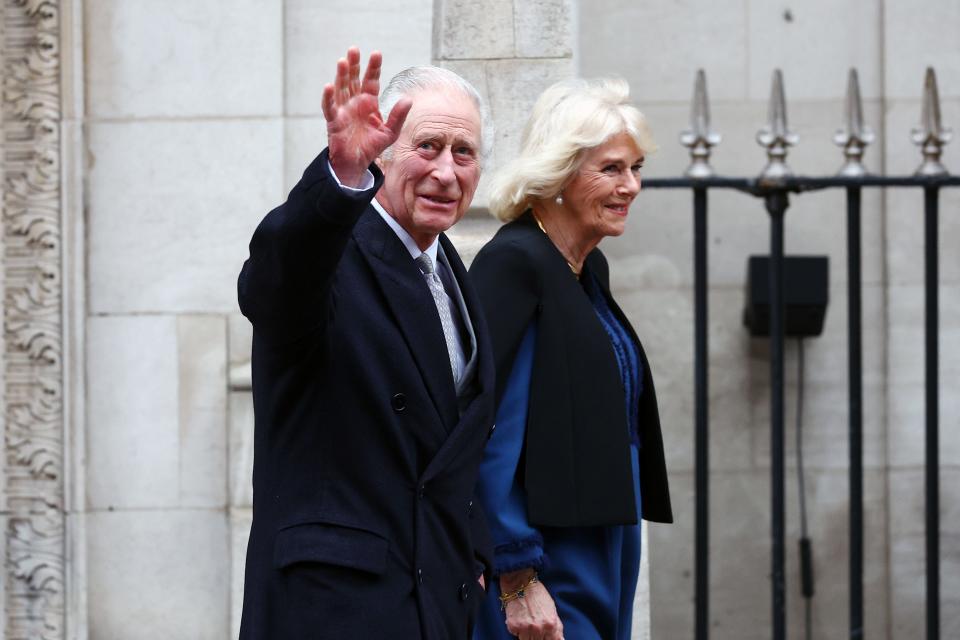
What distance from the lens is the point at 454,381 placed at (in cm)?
251

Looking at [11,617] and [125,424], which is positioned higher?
[125,424]

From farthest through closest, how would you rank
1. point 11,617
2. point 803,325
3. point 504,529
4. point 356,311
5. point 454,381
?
1. point 803,325
2. point 11,617
3. point 504,529
4. point 454,381
5. point 356,311

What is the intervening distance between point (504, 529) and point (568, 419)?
27 centimetres

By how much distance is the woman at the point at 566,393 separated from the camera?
309cm

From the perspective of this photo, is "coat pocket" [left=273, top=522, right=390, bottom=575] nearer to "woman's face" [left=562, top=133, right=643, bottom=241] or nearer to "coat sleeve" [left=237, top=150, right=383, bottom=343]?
"coat sleeve" [left=237, top=150, right=383, bottom=343]

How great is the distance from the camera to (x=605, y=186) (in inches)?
129

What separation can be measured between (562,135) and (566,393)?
21.1 inches

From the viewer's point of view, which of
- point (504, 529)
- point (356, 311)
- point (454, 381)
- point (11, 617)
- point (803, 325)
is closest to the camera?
point (356, 311)

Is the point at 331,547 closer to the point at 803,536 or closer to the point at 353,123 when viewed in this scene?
the point at 353,123

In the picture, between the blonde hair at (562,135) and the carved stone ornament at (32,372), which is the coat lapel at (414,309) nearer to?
the blonde hair at (562,135)

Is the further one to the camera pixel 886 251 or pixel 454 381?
pixel 886 251

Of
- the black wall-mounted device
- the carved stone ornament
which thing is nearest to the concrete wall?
the black wall-mounted device

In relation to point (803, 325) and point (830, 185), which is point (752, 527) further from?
point (830, 185)

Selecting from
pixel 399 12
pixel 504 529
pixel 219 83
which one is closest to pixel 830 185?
pixel 399 12
